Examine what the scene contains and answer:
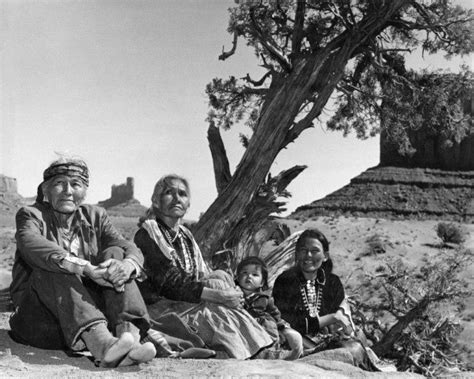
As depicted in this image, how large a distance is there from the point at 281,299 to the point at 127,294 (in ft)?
5.05

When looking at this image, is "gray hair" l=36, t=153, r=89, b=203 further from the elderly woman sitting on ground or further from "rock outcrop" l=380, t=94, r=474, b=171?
"rock outcrop" l=380, t=94, r=474, b=171

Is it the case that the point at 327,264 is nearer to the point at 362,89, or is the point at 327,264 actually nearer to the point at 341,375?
the point at 341,375

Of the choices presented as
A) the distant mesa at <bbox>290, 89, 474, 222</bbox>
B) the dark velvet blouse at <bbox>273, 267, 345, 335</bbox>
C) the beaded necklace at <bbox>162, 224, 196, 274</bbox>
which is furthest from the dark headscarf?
the distant mesa at <bbox>290, 89, 474, 222</bbox>

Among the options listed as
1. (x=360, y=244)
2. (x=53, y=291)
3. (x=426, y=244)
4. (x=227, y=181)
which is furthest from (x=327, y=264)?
(x=426, y=244)

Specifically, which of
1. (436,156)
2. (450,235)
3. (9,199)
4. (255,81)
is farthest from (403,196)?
(255,81)

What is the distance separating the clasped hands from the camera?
4078mm

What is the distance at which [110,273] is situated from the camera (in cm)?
408

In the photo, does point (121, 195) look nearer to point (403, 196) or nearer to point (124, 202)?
point (124, 202)

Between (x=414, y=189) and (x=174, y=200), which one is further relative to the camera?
(x=414, y=189)

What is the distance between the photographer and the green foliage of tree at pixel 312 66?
10.6 m

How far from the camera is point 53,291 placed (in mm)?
4137

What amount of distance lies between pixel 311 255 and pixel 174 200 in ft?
3.78

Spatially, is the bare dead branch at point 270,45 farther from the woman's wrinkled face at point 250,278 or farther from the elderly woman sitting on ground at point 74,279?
the elderly woman sitting on ground at point 74,279

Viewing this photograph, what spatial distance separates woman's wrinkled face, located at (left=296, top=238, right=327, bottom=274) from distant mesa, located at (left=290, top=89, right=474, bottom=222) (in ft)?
170
